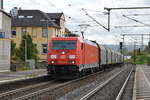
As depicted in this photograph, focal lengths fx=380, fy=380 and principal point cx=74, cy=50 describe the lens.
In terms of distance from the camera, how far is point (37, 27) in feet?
258

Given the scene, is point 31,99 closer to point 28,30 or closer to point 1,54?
point 1,54

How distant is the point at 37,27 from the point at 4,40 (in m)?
39.5

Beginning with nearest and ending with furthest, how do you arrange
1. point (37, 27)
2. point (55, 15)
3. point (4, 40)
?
1. point (4, 40)
2. point (37, 27)
3. point (55, 15)

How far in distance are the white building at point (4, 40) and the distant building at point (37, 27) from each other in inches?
1430

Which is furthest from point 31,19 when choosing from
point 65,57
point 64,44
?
point 65,57

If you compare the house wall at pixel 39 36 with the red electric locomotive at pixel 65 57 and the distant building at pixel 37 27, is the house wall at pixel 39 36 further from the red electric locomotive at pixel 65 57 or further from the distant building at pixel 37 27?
the red electric locomotive at pixel 65 57

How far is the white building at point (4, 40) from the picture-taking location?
38281 millimetres

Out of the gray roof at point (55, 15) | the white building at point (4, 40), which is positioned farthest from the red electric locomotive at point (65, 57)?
the gray roof at point (55, 15)

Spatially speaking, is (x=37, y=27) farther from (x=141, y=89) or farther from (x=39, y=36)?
(x=141, y=89)

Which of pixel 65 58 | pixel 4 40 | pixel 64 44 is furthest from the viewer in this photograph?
pixel 4 40

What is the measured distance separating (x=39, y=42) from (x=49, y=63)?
5167 centimetres

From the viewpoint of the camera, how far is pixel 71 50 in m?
27.3

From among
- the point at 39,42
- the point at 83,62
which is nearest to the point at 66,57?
the point at 83,62

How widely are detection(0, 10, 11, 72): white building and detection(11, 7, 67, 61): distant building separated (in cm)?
3631
